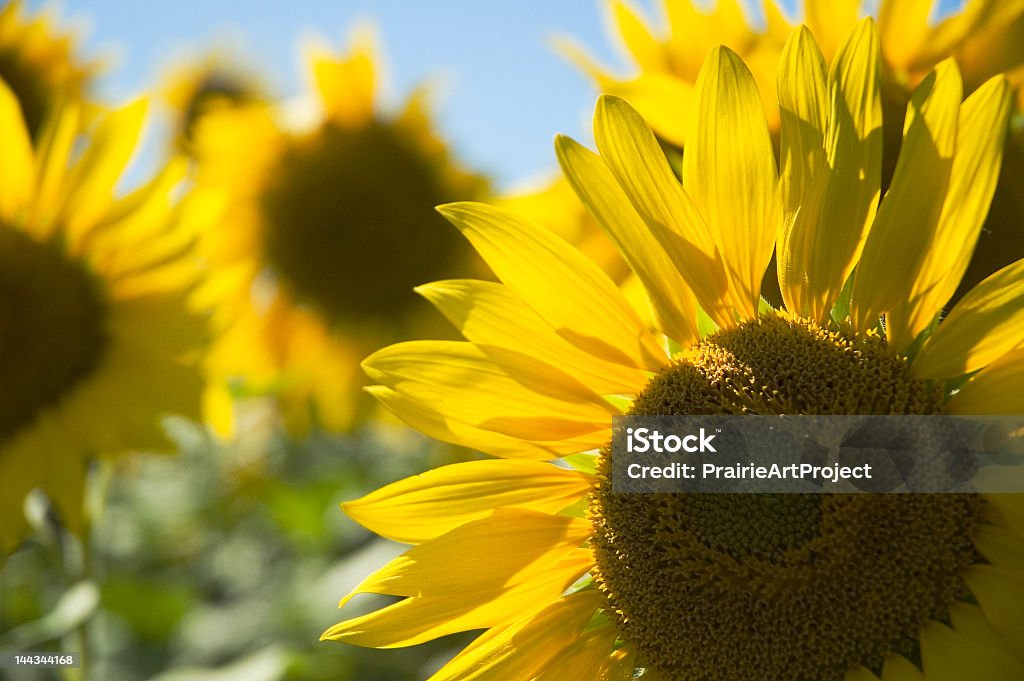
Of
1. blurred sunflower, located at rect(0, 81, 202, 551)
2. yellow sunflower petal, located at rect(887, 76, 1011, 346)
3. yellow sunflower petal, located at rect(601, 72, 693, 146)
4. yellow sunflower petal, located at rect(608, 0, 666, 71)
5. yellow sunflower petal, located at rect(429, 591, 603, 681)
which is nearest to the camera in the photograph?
yellow sunflower petal, located at rect(887, 76, 1011, 346)

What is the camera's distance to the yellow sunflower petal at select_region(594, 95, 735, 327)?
66 cm

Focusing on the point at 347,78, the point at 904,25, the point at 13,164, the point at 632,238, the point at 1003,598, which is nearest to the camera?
the point at 1003,598

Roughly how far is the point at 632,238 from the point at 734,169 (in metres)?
0.08

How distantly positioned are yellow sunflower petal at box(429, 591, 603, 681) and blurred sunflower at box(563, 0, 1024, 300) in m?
0.27

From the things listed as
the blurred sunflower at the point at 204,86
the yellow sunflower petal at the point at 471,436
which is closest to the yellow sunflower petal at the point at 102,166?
the yellow sunflower petal at the point at 471,436

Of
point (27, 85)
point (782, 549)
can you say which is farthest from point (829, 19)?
point (27, 85)

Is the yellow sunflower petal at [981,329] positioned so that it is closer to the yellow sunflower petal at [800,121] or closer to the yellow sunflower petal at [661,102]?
the yellow sunflower petal at [800,121]

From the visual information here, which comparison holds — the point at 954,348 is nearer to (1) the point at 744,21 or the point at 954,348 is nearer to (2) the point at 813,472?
(2) the point at 813,472

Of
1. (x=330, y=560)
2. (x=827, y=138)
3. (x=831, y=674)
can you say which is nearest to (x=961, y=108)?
(x=827, y=138)

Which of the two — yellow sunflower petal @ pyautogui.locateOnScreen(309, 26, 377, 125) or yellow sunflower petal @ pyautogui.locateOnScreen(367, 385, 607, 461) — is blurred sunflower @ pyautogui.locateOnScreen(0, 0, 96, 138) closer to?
yellow sunflower petal @ pyautogui.locateOnScreen(309, 26, 377, 125)

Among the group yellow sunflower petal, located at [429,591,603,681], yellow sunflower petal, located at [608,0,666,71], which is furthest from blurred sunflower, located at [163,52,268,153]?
yellow sunflower petal, located at [429,591,603,681]

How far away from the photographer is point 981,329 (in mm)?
602

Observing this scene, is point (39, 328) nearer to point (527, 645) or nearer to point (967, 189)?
point (527, 645)

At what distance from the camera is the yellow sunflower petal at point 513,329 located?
28.3 inches
